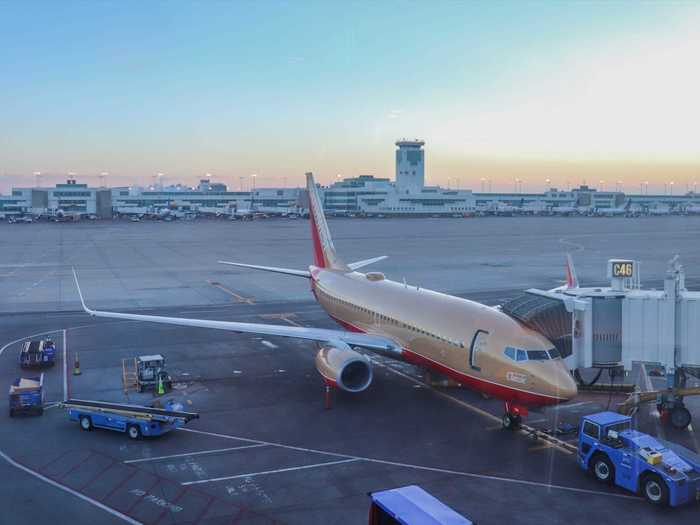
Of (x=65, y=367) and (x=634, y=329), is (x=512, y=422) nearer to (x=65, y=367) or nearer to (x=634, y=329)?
(x=634, y=329)

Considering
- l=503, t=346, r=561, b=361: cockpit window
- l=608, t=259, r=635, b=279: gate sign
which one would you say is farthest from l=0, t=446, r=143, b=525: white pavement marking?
l=608, t=259, r=635, b=279: gate sign

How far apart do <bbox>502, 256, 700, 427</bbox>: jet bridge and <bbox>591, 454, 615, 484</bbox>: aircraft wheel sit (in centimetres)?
507

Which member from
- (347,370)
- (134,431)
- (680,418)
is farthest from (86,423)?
(680,418)

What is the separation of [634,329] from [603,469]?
22.8 ft

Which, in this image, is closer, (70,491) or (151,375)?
(70,491)

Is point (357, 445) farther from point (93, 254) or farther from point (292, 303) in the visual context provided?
point (93, 254)

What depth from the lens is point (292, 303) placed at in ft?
171

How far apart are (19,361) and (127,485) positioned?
59.7 feet

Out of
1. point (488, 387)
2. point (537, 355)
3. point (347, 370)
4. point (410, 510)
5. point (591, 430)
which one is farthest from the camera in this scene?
point (347, 370)

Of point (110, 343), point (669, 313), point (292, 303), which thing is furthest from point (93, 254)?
point (669, 313)

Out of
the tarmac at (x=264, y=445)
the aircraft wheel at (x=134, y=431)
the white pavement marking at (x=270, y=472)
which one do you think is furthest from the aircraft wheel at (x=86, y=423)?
the white pavement marking at (x=270, y=472)

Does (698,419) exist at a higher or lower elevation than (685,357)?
lower

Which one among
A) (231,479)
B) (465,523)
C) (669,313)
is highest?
(669,313)

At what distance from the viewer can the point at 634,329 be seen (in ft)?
80.3
